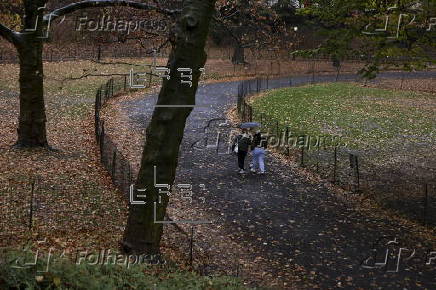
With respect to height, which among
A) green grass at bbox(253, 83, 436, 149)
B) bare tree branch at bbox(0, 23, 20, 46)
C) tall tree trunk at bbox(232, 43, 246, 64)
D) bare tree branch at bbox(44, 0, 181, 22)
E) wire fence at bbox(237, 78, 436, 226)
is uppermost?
bare tree branch at bbox(44, 0, 181, 22)

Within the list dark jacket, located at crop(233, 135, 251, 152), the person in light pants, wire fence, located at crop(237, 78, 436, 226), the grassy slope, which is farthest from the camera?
the grassy slope

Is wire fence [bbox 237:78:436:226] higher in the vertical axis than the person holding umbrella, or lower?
lower

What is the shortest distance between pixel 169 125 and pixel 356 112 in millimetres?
23744

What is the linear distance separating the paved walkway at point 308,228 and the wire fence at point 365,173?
971mm

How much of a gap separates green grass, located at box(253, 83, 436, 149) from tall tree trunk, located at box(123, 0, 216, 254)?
14.7 metres

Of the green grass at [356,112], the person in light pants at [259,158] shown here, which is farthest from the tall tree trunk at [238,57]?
the person in light pants at [259,158]

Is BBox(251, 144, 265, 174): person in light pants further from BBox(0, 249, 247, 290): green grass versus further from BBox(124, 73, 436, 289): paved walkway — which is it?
BBox(0, 249, 247, 290): green grass

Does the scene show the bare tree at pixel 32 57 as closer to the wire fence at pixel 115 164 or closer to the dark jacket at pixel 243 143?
the wire fence at pixel 115 164

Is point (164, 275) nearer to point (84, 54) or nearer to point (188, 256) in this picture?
point (188, 256)

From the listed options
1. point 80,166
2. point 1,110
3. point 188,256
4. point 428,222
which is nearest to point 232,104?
point 1,110

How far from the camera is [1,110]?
25.9m

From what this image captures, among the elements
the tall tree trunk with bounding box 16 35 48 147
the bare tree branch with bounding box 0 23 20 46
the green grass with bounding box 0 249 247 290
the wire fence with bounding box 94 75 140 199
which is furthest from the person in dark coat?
the green grass with bounding box 0 249 247 290

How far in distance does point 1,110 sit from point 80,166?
1165 cm

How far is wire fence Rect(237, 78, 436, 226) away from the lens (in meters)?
15.0
